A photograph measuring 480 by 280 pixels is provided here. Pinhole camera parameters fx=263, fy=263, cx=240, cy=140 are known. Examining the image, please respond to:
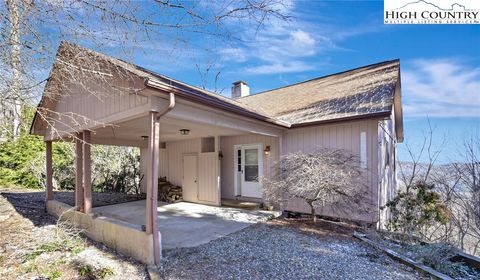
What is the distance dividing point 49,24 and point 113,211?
6444mm

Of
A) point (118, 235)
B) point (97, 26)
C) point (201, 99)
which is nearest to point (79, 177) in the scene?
point (118, 235)

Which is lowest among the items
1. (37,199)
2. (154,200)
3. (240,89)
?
(37,199)

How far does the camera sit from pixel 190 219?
7371 mm

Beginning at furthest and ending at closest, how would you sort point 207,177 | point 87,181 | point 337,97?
point 207,177, point 337,97, point 87,181

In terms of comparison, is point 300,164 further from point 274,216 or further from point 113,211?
point 113,211

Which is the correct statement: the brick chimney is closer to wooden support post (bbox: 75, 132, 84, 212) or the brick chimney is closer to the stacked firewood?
the stacked firewood

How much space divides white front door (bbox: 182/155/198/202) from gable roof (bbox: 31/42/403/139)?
2863 millimetres

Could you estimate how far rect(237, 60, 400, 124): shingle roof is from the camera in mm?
7262

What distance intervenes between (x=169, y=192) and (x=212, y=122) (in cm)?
616

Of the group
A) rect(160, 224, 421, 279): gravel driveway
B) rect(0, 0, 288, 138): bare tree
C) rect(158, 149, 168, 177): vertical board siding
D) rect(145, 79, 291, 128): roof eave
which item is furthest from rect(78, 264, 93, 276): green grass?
rect(158, 149, 168, 177): vertical board siding

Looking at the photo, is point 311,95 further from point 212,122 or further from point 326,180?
point 212,122

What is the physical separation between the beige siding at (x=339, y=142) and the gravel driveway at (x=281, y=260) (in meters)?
1.72

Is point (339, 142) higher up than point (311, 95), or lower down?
lower down

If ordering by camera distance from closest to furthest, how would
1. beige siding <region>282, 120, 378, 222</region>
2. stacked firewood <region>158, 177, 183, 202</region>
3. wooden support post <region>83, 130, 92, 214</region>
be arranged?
wooden support post <region>83, 130, 92, 214</region>
beige siding <region>282, 120, 378, 222</region>
stacked firewood <region>158, 177, 183, 202</region>
